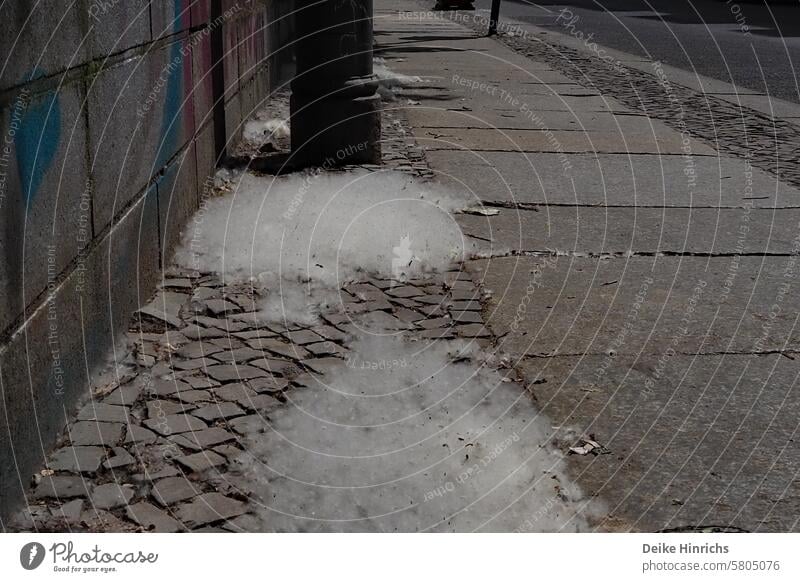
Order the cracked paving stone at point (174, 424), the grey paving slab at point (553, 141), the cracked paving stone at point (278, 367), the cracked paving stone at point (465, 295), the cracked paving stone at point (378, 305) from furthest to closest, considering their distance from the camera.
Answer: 1. the grey paving slab at point (553, 141)
2. the cracked paving stone at point (465, 295)
3. the cracked paving stone at point (378, 305)
4. the cracked paving stone at point (278, 367)
5. the cracked paving stone at point (174, 424)

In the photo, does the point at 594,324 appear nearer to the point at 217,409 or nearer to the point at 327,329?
the point at 327,329

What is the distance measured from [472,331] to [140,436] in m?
1.35

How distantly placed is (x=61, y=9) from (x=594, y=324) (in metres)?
2.13

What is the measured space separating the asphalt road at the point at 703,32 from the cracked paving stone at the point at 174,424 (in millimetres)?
8624

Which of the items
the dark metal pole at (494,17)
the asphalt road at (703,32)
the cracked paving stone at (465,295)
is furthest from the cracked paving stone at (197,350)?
the dark metal pole at (494,17)

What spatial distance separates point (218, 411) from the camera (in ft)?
9.84

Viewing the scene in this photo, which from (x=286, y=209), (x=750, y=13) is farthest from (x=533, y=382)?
(x=750, y=13)

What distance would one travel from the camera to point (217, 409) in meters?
3.01

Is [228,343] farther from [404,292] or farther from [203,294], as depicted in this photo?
[404,292]

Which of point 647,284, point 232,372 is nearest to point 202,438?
point 232,372

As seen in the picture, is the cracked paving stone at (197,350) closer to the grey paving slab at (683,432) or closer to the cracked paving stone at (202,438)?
the cracked paving stone at (202,438)

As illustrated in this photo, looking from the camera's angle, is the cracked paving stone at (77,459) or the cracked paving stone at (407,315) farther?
the cracked paving stone at (407,315)

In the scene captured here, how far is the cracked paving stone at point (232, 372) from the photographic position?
127 inches

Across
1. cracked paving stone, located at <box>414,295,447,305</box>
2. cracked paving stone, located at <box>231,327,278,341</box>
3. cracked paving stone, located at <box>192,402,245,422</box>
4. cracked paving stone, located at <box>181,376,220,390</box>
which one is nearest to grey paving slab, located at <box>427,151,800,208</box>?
cracked paving stone, located at <box>414,295,447,305</box>
